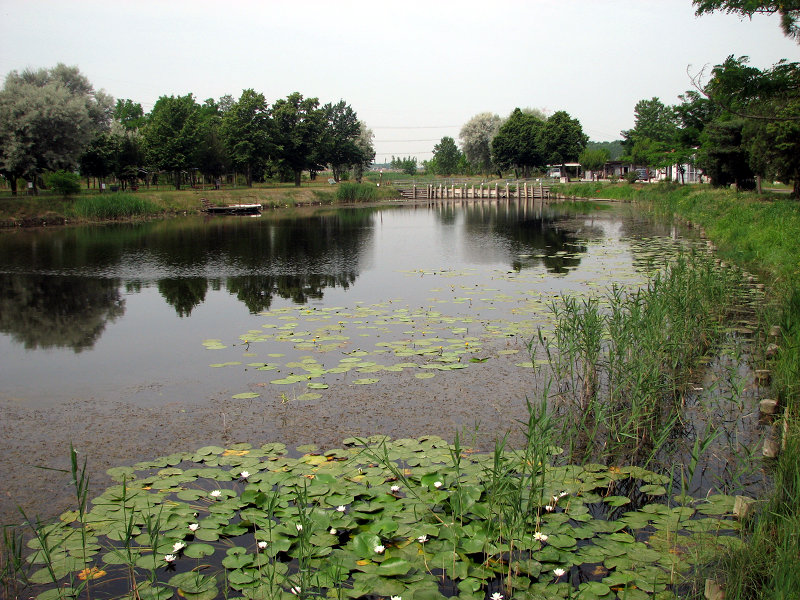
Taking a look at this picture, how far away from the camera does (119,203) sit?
132ft

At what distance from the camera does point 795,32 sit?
472 inches

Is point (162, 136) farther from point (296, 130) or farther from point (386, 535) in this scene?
point (386, 535)

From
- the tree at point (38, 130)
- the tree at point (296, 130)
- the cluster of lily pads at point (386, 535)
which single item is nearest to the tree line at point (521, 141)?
the tree at point (296, 130)

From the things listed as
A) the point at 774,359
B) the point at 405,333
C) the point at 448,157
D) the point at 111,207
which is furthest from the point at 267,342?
the point at 448,157

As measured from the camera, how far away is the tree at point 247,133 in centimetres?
5800

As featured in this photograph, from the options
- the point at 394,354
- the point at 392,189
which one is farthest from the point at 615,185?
the point at 394,354

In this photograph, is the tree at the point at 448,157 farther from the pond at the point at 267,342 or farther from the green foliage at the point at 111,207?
the pond at the point at 267,342

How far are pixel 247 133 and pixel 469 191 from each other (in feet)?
93.8

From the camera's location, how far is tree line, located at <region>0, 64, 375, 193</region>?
37.5 meters

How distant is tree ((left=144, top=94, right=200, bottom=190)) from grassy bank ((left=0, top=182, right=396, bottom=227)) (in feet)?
11.2

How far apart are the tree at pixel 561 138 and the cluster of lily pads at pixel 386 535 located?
73.8m

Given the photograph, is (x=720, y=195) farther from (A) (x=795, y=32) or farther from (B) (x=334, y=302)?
(B) (x=334, y=302)

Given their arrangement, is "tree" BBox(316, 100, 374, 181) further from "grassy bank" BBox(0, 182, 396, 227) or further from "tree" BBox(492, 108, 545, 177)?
"tree" BBox(492, 108, 545, 177)

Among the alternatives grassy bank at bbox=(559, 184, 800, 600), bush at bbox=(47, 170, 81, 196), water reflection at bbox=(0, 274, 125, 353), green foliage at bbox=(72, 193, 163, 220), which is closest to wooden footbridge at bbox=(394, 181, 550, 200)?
green foliage at bbox=(72, 193, 163, 220)
